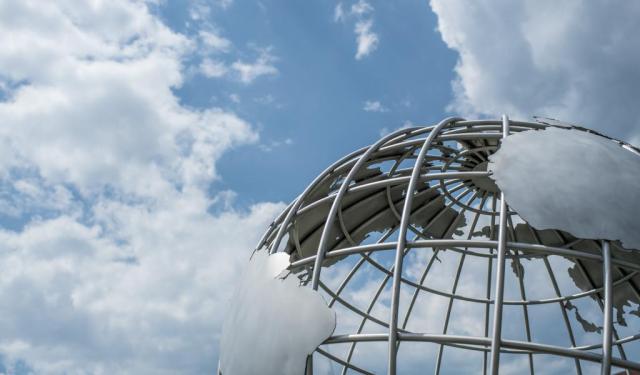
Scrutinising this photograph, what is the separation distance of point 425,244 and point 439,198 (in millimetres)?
6940

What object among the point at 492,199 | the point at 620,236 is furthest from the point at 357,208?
the point at 620,236

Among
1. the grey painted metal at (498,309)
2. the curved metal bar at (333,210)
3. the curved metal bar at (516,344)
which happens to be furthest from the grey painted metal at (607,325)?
the curved metal bar at (333,210)

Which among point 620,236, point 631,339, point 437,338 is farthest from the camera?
→ point 631,339

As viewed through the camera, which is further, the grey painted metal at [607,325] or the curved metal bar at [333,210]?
the curved metal bar at [333,210]

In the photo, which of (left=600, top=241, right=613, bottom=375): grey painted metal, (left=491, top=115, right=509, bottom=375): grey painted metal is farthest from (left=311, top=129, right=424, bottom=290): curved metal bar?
(left=600, top=241, right=613, bottom=375): grey painted metal

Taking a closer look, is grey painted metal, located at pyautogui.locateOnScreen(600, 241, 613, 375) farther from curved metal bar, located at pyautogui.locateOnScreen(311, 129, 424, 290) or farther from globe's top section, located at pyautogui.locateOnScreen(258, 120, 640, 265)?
curved metal bar, located at pyautogui.locateOnScreen(311, 129, 424, 290)

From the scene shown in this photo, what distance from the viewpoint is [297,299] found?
7.04 meters

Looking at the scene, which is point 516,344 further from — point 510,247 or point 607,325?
point 510,247

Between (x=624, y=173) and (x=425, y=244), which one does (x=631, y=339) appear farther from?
(x=425, y=244)

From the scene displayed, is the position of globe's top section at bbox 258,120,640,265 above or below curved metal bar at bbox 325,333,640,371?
above

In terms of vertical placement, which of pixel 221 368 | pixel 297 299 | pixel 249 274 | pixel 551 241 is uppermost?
pixel 551 241

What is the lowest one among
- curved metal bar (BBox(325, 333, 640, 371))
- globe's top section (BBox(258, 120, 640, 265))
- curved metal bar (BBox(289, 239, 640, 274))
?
curved metal bar (BBox(325, 333, 640, 371))

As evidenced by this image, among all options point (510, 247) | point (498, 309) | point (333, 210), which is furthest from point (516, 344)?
point (333, 210)

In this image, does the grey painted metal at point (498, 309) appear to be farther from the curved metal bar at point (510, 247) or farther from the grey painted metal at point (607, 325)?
the grey painted metal at point (607, 325)
